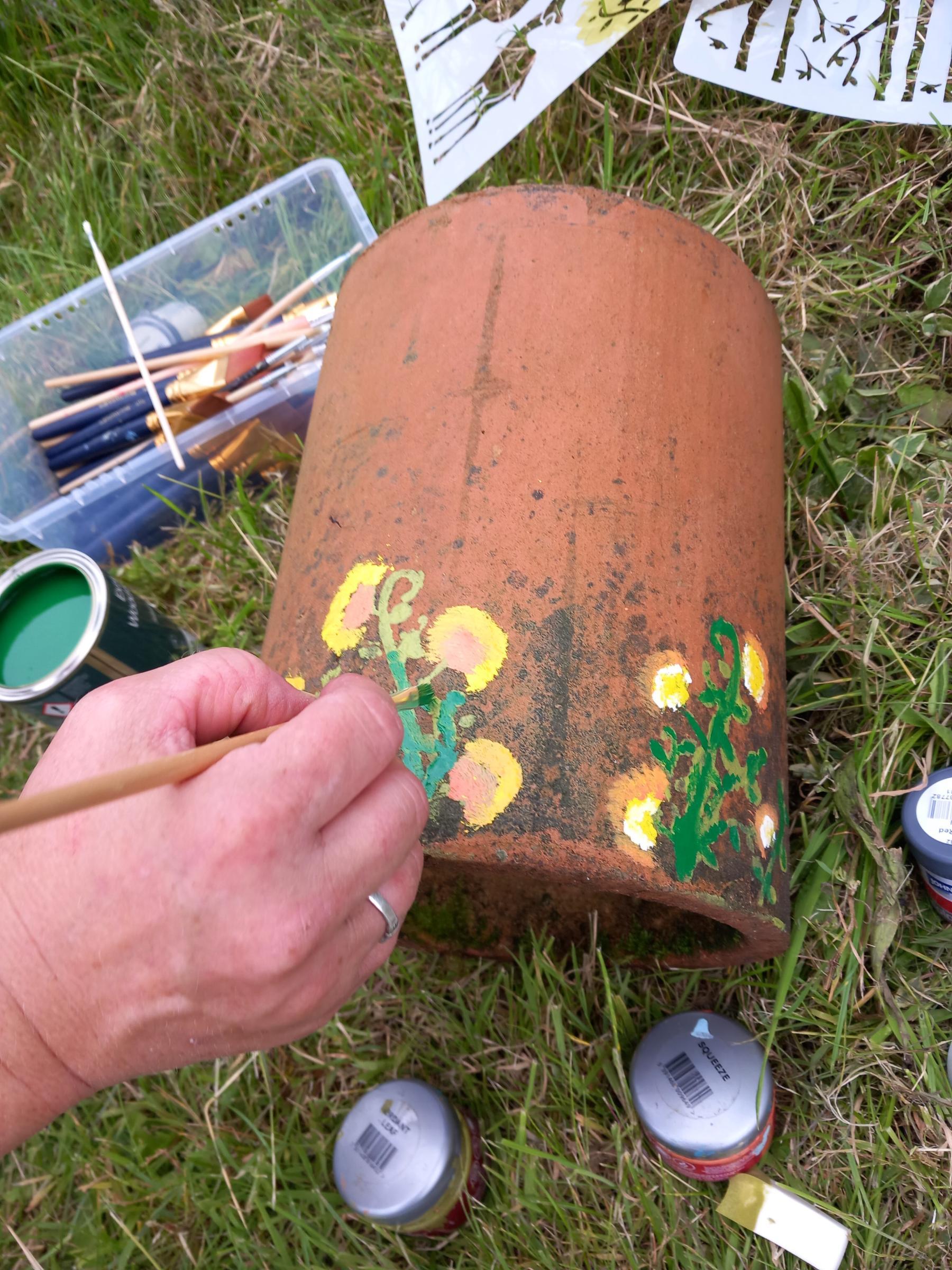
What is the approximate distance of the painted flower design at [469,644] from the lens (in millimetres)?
799

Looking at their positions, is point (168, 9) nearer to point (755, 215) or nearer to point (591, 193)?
point (755, 215)

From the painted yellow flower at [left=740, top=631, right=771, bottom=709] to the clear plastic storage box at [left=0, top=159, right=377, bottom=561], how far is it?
107 cm

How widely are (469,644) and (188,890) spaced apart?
0.34 metres

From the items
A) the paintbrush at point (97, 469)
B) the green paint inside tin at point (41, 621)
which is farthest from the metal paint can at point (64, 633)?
the paintbrush at point (97, 469)

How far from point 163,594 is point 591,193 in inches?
43.4

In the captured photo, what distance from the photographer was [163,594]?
1.68m

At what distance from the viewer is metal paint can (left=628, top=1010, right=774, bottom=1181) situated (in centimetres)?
105

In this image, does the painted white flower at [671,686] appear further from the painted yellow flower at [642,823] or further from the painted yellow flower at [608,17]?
the painted yellow flower at [608,17]

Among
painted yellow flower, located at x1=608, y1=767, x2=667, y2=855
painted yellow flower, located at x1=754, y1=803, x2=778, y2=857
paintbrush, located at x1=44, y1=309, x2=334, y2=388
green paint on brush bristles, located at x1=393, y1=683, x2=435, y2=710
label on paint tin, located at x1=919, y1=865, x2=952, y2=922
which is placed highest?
green paint on brush bristles, located at x1=393, y1=683, x2=435, y2=710

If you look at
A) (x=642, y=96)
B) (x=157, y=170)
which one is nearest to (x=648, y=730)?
(x=642, y=96)

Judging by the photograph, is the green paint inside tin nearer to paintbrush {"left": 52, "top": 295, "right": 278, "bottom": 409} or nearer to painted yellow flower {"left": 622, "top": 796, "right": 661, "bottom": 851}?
paintbrush {"left": 52, "top": 295, "right": 278, "bottom": 409}

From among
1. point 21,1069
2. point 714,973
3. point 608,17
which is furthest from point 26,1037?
point 608,17

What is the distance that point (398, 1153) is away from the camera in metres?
1.11

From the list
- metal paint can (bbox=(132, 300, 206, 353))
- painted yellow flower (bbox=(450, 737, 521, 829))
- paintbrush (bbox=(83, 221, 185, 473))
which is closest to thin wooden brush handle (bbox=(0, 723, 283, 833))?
painted yellow flower (bbox=(450, 737, 521, 829))
